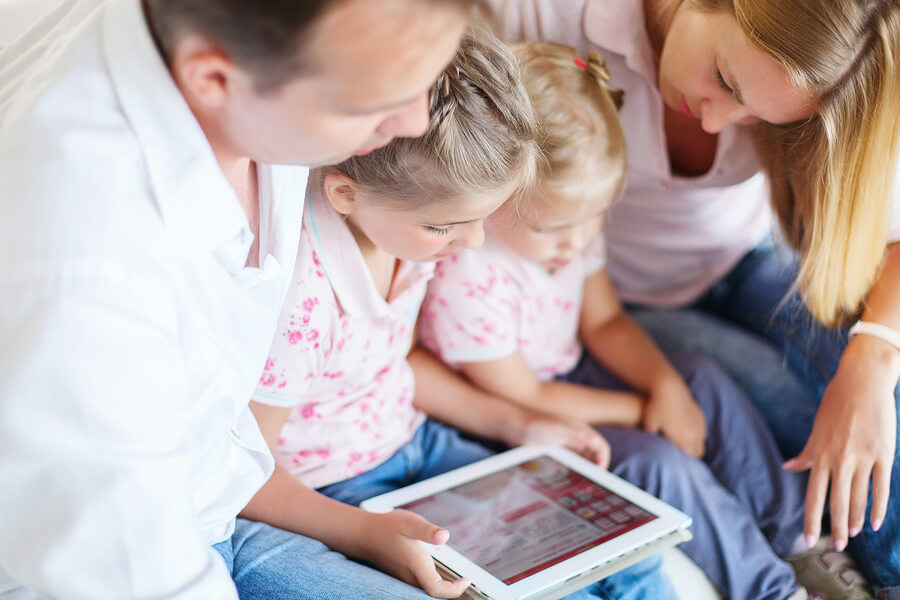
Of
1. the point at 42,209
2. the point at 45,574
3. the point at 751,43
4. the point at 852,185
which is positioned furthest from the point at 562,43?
the point at 45,574

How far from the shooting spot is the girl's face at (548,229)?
1006mm

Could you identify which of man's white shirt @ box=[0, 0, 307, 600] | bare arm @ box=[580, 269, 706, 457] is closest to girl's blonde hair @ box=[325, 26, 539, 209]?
man's white shirt @ box=[0, 0, 307, 600]

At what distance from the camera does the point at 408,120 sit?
0.64 meters

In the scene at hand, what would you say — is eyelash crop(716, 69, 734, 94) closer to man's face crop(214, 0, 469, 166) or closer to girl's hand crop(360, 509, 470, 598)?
man's face crop(214, 0, 469, 166)

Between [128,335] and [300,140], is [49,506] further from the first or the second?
[300,140]

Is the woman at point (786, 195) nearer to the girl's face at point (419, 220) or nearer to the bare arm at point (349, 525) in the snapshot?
the girl's face at point (419, 220)

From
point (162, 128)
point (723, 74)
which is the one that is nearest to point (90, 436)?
point (162, 128)

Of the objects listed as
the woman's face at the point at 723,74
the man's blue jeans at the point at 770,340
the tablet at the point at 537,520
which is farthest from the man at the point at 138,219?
the man's blue jeans at the point at 770,340

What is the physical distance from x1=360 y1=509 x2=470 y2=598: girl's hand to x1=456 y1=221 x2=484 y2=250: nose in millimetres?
295

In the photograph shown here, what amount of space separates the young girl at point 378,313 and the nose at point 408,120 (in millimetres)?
152

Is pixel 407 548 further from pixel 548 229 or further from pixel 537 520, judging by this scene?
pixel 548 229

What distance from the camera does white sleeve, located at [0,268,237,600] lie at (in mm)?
550

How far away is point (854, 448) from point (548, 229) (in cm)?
44

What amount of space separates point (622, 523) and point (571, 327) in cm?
40
